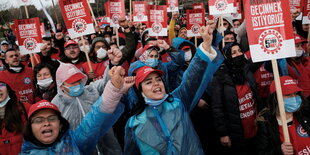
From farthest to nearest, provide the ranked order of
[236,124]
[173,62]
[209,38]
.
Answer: [173,62] → [236,124] → [209,38]

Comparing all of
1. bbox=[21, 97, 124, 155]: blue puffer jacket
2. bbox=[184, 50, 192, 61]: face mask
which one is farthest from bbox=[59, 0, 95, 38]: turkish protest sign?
bbox=[21, 97, 124, 155]: blue puffer jacket

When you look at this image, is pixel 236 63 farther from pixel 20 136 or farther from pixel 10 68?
pixel 10 68

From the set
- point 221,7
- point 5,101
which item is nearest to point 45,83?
point 5,101

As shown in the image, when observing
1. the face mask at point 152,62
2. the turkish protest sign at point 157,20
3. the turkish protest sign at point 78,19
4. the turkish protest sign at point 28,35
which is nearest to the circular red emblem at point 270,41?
the face mask at point 152,62

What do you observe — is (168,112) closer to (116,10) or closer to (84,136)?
(84,136)

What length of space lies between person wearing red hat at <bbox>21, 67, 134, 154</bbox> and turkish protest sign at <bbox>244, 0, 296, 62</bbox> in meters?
1.25

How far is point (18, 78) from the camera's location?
4.56 m

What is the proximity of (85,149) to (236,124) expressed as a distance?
1890 mm

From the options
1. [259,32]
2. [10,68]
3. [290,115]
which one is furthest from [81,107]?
[10,68]

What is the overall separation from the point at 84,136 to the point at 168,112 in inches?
Result: 28.7

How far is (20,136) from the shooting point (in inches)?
109

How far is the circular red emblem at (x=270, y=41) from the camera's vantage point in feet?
7.64

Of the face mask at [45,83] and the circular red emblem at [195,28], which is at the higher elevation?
the circular red emblem at [195,28]

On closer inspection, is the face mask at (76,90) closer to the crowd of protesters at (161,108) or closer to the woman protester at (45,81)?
the crowd of protesters at (161,108)
